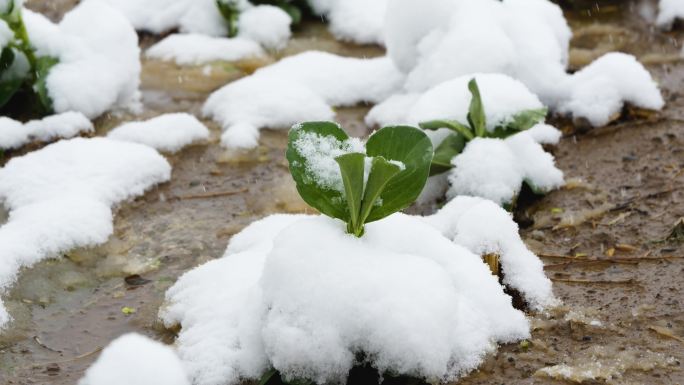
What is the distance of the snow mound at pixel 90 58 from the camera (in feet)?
11.3

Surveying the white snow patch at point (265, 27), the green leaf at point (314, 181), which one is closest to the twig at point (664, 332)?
the green leaf at point (314, 181)

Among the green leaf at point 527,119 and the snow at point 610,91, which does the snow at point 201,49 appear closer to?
the snow at point 610,91

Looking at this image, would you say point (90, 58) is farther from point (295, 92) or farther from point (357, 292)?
point (357, 292)

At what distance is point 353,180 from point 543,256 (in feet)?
2.94

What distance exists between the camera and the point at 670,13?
4.35 m

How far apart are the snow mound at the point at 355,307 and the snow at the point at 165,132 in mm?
1373

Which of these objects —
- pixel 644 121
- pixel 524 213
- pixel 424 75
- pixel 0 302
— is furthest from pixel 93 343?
pixel 644 121

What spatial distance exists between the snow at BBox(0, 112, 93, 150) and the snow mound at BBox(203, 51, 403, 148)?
2.02ft

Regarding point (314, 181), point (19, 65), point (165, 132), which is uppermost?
point (314, 181)

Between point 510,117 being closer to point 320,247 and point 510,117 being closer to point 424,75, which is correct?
point 424,75

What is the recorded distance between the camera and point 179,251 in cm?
255

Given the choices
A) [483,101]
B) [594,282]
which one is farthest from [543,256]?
[483,101]

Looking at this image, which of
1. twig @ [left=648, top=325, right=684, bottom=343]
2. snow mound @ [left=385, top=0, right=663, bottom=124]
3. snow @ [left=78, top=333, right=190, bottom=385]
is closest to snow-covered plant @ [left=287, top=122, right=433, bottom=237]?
snow @ [left=78, top=333, right=190, bottom=385]

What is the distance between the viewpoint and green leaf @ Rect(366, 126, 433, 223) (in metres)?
1.79
